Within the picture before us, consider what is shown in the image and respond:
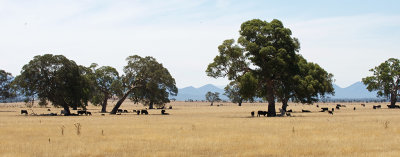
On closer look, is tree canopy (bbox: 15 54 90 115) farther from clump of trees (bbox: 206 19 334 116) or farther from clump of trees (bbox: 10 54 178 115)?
clump of trees (bbox: 206 19 334 116)

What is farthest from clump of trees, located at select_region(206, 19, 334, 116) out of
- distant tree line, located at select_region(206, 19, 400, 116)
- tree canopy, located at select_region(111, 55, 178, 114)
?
Result: tree canopy, located at select_region(111, 55, 178, 114)

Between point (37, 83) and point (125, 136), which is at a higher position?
point (37, 83)

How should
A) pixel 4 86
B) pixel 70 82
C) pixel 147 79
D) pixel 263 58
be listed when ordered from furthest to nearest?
pixel 4 86, pixel 147 79, pixel 70 82, pixel 263 58

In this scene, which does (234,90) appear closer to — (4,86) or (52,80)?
(4,86)

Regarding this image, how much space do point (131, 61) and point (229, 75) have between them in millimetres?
22694

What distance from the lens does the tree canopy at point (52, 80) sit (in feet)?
220

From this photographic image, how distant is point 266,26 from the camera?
196 ft

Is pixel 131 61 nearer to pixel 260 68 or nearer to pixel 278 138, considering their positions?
pixel 260 68

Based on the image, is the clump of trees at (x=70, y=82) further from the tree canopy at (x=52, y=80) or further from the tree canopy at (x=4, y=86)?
the tree canopy at (x=4, y=86)

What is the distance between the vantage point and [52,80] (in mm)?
68062

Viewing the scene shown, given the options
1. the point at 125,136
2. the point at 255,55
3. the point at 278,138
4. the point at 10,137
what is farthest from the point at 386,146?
the point at 255,55

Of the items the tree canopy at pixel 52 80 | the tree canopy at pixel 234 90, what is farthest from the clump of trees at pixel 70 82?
the tree canopy at pixel 234 90

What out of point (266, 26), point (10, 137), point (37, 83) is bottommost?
point (10, 137)

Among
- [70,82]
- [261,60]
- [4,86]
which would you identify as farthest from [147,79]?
[4,86]
